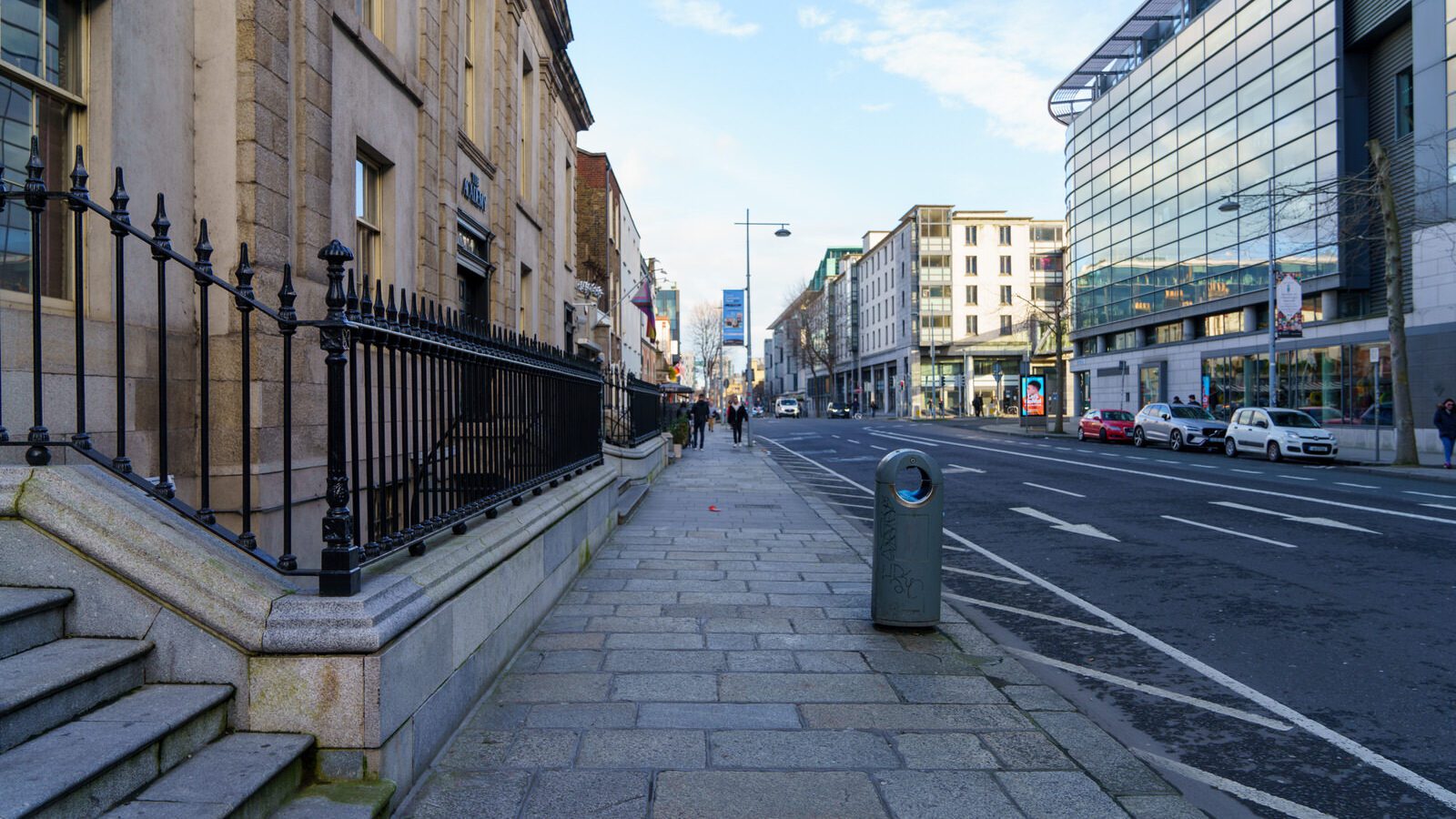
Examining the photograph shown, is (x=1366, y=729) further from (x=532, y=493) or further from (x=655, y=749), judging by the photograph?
(x=532, y=493)

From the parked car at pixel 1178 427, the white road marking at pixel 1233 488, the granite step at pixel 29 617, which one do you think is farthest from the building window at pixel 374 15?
the parked car at pixel 1178 427

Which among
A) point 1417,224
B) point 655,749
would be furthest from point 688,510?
Result: point 1417,224

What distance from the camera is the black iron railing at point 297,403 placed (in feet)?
11.0

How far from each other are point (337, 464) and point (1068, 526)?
10331 millimetres

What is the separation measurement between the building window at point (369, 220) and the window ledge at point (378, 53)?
102 centimetres

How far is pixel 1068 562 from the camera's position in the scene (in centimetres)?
930

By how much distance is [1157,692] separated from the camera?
17.0ft

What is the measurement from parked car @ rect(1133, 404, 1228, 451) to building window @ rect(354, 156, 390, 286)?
89.6 ft

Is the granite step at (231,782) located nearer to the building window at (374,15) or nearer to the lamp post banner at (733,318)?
the building window at (374,15)

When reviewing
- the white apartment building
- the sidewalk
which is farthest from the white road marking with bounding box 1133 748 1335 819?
the white apartment building

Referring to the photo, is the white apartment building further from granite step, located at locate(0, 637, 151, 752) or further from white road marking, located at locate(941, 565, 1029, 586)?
granite step, located at locate(0, 637, 151, 752)

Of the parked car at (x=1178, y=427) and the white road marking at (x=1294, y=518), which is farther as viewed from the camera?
the parked car at (x=1178, y=427)

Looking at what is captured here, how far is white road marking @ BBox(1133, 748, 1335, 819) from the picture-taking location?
3.61 metres

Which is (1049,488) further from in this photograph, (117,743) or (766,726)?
(117,743)
